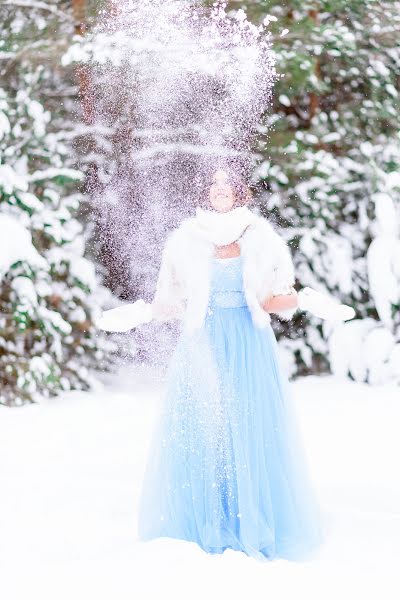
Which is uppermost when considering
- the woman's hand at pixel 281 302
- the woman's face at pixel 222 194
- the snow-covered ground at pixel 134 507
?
the woman's face at pixel 222 194

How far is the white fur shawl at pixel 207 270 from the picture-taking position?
3635mm

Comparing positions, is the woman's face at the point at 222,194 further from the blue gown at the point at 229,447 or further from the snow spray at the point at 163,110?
the snow spray at the point at 163,110

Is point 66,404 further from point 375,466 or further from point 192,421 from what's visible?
point 192,421

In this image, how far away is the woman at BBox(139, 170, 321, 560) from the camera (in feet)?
11.8

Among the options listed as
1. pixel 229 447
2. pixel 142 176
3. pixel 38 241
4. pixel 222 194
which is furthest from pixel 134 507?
pixel 142 176

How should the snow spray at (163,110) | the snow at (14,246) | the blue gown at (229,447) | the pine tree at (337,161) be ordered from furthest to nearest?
the pine tree at (337,161), the snow spray at (163,110), the snow at (14,246), the blue gown at (229,447)

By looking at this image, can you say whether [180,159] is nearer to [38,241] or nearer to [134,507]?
[38,241]

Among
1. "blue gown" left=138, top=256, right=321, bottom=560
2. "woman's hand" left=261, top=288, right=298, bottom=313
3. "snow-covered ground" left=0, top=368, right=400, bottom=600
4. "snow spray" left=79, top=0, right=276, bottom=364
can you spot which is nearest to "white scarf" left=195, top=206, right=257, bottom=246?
"blue gown" left=138, top=256, right=321, bottom=560

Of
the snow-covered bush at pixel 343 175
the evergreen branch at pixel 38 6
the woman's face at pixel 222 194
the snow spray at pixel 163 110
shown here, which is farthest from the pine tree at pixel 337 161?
the woman's face at pixel 222 194

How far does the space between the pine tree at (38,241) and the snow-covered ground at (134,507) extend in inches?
14.8

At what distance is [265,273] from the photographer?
365 centimetres

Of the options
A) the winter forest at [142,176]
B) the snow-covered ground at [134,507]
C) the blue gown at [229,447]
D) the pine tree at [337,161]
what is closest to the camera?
the snow-covered ground at [134,507]

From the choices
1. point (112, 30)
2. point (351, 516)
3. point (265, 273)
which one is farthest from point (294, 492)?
point (112, 30)

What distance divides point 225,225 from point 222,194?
140 millimetres
